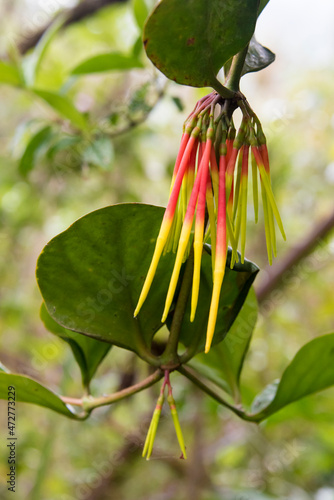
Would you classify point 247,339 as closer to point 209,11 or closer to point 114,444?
point 209,11

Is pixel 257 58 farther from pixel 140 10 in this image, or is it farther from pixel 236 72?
pixel 140 10

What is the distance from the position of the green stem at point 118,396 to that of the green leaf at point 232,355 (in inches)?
4.1

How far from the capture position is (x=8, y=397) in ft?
1.14

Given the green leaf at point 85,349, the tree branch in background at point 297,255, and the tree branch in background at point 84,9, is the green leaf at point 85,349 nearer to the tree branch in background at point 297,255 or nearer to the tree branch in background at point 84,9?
the tree branch in background at point 297,255

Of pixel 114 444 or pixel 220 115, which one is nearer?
pixel 220 115

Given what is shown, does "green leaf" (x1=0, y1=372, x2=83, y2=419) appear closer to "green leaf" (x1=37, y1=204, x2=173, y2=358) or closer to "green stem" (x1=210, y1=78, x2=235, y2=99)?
"green leaf" (x1=37, y1=204, x2=173, y2=358)

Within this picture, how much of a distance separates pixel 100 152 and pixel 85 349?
0.37 meters

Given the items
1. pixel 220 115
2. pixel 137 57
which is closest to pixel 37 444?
pixel 137 57

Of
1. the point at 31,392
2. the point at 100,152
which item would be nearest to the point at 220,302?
the point at 31,392

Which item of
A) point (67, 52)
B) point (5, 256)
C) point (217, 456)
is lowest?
point (217, 456)

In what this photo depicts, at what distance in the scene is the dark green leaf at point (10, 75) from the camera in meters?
0.67

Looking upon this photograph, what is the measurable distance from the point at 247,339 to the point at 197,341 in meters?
0.10

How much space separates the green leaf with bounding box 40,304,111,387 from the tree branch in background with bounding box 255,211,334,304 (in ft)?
2.16

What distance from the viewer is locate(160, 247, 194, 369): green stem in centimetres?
30
